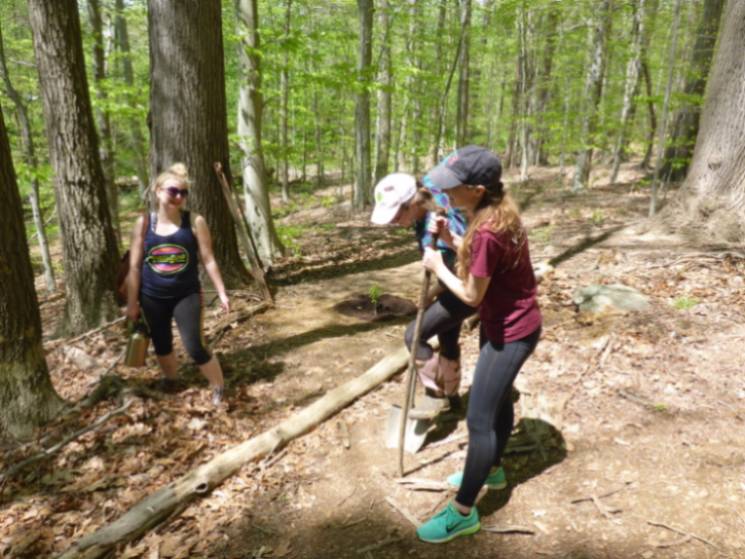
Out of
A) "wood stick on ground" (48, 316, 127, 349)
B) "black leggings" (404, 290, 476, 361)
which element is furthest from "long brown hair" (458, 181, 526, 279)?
"wood stick on ground" (48, 316, 127, 349)

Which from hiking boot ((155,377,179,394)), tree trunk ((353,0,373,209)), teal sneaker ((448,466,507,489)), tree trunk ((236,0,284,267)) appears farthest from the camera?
tree trunk ((353,0,373,209))

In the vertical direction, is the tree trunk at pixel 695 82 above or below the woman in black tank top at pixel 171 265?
above

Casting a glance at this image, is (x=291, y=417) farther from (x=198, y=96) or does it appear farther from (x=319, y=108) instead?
(x=319, y=108)

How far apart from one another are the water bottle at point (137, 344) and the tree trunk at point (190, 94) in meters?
2.50

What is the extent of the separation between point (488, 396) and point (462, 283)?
68 centimetres

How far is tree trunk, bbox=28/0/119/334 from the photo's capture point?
527 cm

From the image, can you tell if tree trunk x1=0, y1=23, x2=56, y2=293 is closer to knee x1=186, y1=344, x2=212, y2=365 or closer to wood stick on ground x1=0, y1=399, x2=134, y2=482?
wood stick on ground x1=0, y1=399, x2=134, y2=482

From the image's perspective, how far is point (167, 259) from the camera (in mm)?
4086

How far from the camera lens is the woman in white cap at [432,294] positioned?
314 cm

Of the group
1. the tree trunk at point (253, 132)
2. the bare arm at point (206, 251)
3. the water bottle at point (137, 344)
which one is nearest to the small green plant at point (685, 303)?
the bare arm at point (206, 251)

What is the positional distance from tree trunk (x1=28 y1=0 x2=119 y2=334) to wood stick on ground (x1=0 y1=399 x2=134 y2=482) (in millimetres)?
2080

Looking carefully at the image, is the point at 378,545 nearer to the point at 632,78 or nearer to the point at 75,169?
the point at 75,169

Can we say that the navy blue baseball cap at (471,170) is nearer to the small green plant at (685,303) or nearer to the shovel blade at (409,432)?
the shovel blade at (409,432)

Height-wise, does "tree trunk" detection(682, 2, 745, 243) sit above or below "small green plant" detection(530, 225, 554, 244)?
above
